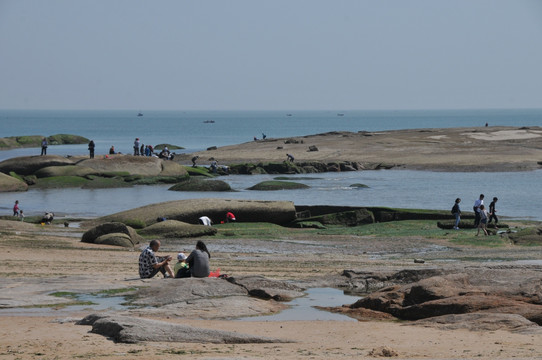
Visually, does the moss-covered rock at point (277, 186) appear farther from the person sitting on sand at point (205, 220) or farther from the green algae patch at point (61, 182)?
the person sitting on sand at point (205, 220)

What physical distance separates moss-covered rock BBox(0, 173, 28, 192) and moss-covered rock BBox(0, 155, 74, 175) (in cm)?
648

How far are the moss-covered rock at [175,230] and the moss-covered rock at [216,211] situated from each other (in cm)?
313

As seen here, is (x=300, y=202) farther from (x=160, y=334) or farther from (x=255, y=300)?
(x=160, y=334)

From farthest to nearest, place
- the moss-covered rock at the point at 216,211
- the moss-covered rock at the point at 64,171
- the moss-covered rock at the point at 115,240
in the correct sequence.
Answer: the moss-covered rock at the point at 64,171 < the moss-covered rock at the point at 216,211 < the moss-covered rock at the point at 115,240

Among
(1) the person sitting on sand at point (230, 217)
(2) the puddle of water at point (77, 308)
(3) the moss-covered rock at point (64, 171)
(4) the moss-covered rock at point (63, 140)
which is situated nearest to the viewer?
(2) the puddle of water at point (77, 308)

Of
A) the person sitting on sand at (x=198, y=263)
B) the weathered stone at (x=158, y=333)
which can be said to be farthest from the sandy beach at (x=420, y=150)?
the weathered stone at (x=158, y=333)

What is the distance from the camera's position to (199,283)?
1947 cm

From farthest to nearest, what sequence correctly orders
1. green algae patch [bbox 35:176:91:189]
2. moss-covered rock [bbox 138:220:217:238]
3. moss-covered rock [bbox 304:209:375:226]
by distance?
green algae patch [bbox 35:176:91:189]
moss-covered rock [bbox 304:209:375:226]
moss-covered rock [bbox 138:220:217:238]

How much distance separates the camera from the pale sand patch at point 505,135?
324ft

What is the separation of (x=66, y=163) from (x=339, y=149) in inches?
1334

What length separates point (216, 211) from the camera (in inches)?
1544

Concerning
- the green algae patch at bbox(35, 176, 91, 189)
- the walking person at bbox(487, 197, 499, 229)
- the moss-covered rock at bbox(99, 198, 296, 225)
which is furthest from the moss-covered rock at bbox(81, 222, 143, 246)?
the green algae patch at bbox(35, 176, 91, 189)

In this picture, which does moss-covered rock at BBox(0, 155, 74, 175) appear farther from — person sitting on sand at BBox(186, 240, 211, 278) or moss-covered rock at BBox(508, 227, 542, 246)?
person sitting on sand at BBox(186, 240, 211, 278)

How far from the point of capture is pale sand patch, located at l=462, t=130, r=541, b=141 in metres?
98.6
